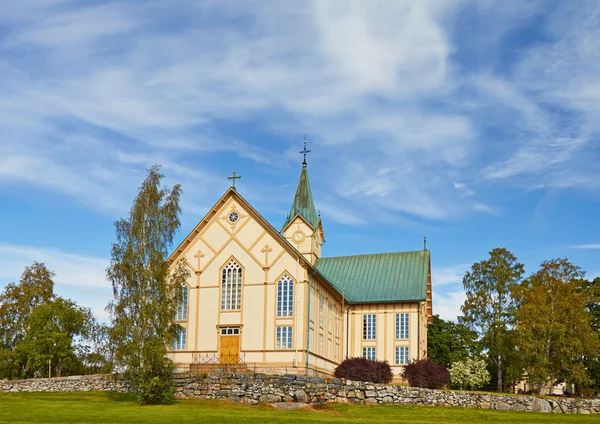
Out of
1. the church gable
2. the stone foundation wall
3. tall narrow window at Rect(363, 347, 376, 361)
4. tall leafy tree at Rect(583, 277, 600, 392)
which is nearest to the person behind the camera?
the stone foundation wall

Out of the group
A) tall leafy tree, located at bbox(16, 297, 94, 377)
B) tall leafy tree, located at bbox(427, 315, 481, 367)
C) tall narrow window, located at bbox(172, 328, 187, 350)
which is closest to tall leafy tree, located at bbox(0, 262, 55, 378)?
tall leafy tree, located at bbox(16, 297, 94, 377)

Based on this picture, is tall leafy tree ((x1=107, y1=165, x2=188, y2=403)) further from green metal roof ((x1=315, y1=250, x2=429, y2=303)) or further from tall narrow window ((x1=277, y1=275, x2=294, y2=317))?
green metal roof ((x1=315, y1=250, x2=429, y2=303))

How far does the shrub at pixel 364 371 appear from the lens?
4075cm

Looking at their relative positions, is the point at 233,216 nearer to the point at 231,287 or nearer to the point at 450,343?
the point at 231,287

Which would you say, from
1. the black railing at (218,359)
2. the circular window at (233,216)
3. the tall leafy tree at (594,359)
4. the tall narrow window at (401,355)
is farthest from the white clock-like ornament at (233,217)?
the tall leafy tree at (594,359)

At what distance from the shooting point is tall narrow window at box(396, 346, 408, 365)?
1962 inches

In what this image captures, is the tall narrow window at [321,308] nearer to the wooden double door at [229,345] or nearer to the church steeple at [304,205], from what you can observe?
the wooden double door at [229,345]

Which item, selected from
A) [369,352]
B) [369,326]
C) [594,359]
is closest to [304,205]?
[369,326]

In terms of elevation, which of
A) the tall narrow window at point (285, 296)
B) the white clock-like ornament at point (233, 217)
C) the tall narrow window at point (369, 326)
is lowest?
the tall narrow window at point (369, 326)

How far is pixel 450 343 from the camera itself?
6141cm

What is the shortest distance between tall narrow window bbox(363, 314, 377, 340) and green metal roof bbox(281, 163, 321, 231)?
33.3 ft

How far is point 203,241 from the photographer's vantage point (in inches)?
1731

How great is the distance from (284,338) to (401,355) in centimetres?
1292

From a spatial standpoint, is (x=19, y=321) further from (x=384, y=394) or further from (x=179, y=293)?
(x=384, y=394)
